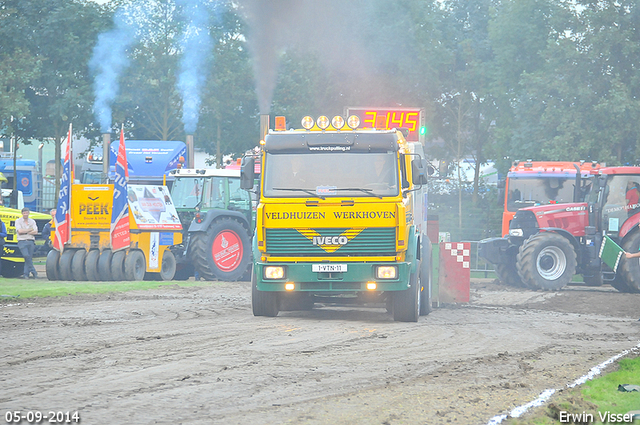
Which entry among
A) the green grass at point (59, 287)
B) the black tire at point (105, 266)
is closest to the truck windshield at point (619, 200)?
the green grass at point (59, 287)

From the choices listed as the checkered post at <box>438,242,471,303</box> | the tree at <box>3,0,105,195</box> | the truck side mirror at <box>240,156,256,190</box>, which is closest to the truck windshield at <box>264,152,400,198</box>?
the truck side mirror at <box>240,156,256,190</box>

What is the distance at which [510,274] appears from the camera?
2212 cm

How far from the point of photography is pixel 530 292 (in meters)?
19.8

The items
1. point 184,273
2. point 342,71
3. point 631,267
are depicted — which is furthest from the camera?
point 342,71

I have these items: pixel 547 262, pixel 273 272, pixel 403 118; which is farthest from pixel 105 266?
pixel 547 262

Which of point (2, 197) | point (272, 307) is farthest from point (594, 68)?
point (272, 307)

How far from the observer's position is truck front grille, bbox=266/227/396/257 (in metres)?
12.1

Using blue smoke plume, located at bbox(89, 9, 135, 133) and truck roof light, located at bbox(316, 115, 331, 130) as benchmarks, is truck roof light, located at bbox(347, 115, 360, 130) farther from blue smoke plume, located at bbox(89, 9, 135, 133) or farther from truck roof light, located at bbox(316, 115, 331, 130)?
blue smoke plume, located at bbox(89, 9, 135, 133)

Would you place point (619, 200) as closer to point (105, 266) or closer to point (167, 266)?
point (167, 266)

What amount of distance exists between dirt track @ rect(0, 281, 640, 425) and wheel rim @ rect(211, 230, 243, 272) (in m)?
5.46

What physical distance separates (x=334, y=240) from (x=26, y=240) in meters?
11.5

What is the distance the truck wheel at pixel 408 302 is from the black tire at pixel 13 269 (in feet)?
38.8

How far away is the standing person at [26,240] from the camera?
68.9ft

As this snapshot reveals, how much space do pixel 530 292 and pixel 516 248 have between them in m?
2.03
